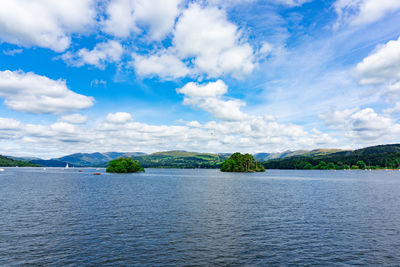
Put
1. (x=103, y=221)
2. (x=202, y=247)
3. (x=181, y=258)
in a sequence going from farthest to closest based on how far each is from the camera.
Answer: (x=103, y=221) < (x=202, y=247) < (x=181, y=258)

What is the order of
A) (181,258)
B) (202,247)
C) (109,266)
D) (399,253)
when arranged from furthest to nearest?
(202,247) < (399,253) < (181,258) < (109,266)

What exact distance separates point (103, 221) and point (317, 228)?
122ft

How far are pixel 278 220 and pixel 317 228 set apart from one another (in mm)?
7415

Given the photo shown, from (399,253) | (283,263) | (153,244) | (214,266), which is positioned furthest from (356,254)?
(153,244)

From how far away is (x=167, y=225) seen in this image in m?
43.1

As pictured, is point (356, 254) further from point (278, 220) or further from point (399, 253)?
point (278, 220)

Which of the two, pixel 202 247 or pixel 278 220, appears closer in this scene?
pixel 202 247

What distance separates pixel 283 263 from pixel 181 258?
36.3 feet

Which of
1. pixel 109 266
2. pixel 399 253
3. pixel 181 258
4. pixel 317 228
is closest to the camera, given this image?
pixel 109 266

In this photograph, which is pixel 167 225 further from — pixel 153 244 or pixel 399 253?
pixel 399 253

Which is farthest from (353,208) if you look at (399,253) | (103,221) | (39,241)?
(39,241)

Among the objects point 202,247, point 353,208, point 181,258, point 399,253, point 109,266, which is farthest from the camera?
point 353,208

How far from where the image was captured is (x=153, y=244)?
1302 inches

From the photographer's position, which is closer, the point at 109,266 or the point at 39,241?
the point at 109,266
